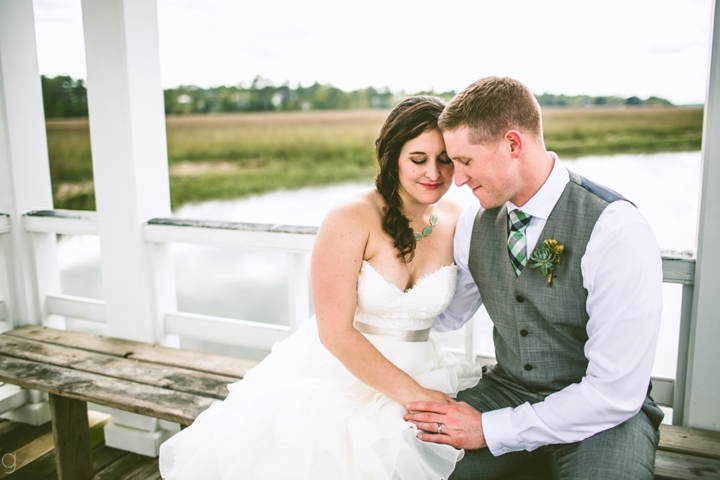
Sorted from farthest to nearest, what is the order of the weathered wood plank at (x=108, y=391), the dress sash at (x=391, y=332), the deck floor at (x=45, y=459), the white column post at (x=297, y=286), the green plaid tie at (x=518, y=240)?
1. the deck floor at (x=45, y=459)
2. the white column post at (x=297, y=286)
3. the weathered wood plank at (x=108, y=391)
4. the dress sash at (x=391, y=332)
5. the green plaid tie at (x=518, y=240)

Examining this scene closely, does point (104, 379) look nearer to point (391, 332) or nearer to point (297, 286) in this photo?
point (297, 286)

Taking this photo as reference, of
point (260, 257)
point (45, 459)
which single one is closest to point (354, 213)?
point (45, 459)

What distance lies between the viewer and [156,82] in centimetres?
278

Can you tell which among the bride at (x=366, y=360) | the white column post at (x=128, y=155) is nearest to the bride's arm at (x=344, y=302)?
→ the bride at (x=366, y=360)

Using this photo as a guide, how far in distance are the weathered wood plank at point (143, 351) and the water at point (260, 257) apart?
2.44 metres

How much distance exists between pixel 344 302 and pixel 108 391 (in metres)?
1.30

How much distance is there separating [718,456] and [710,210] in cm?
87

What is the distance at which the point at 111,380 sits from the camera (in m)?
2.36

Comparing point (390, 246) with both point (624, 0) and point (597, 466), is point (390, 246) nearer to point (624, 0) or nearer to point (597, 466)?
point (597, 466)

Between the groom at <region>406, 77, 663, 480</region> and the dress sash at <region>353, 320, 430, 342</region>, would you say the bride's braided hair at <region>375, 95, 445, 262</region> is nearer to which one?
the groom at <region>406, 77, 663, 480</region>

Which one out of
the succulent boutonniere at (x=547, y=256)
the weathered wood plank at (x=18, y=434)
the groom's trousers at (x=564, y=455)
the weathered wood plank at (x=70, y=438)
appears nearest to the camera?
the groom's trousers at (x=564, y=455)

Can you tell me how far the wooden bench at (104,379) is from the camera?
2176 mm

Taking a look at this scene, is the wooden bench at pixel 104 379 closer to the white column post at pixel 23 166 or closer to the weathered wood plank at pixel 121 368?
the weathered wood plank at pixel 121 368

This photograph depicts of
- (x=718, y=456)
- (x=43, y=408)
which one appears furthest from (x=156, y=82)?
(x=718, y=456)
